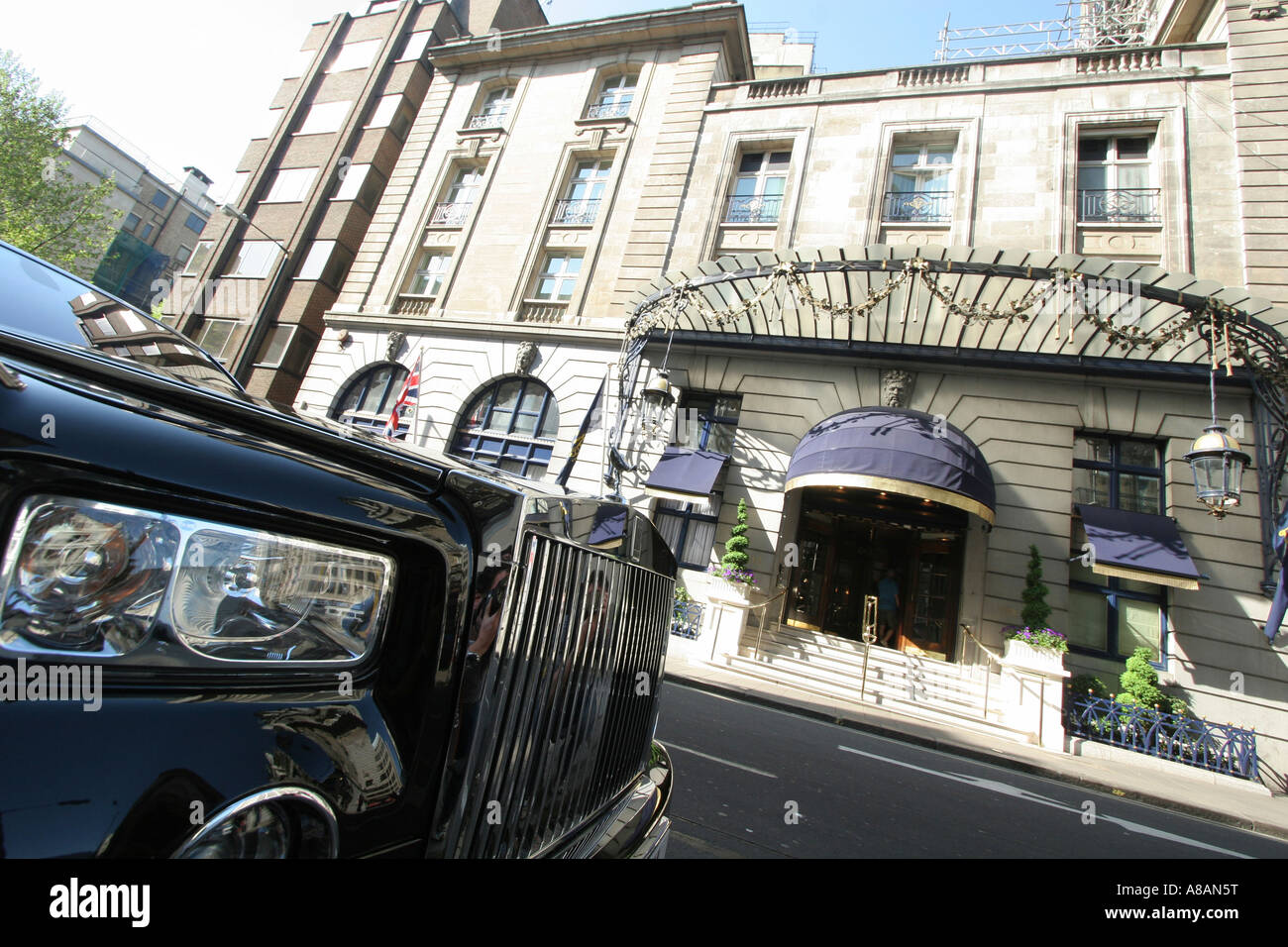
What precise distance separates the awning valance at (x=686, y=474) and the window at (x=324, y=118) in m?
25.1

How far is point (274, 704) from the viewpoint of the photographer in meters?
0.86

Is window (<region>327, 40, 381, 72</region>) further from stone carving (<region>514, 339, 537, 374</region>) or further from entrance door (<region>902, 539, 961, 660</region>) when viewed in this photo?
entrance door (<region>902, 539, 961, 660</region>)

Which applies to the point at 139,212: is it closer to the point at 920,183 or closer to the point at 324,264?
the point at 324,264

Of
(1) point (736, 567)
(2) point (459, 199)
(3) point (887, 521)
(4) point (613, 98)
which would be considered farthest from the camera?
(2) point (459, 199)

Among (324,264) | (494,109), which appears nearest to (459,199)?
(494,109)

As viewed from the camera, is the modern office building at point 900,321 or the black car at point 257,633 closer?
the black car at point 257,633

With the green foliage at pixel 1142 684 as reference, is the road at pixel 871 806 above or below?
below

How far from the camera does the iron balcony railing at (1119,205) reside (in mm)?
11812

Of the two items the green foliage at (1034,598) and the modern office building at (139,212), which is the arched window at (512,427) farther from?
the modern office building at (139,212)

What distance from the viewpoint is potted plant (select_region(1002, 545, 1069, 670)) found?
351 inches

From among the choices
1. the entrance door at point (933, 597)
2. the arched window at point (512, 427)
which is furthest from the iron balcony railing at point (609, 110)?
the entrance door at point (933, 597)

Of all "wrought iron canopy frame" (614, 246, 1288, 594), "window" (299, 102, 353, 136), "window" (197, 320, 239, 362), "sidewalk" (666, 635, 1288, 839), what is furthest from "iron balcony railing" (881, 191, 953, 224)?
"window" (299, 102, 353, 136)

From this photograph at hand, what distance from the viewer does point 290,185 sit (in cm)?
2450

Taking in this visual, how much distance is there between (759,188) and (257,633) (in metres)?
16.9
